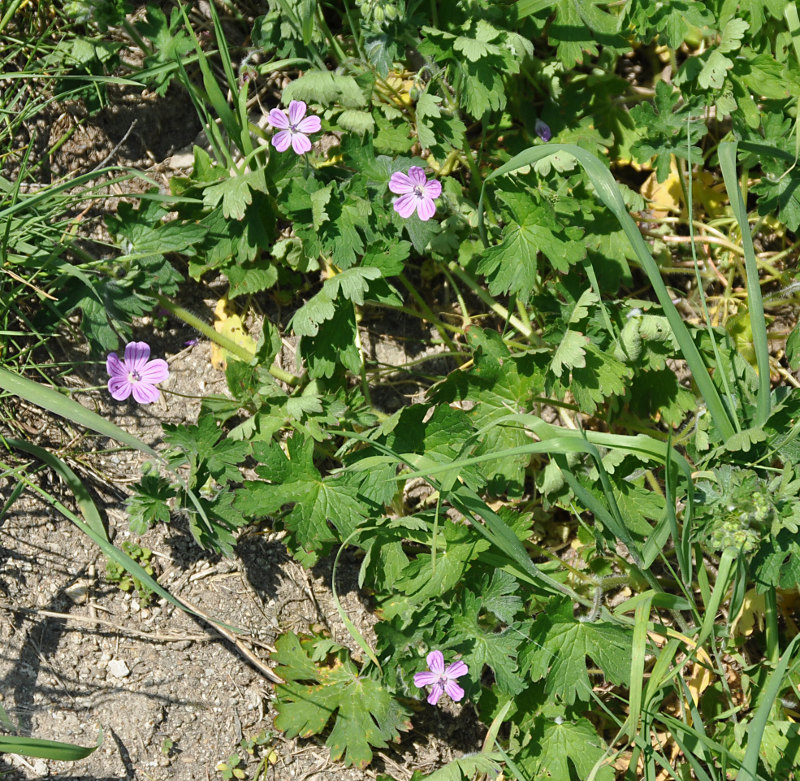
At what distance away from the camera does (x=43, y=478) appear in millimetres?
3193

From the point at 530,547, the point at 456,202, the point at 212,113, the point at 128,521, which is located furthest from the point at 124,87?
the point at 530,547

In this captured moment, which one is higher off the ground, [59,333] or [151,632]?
[59,333]

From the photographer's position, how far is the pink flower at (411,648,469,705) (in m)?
2.71

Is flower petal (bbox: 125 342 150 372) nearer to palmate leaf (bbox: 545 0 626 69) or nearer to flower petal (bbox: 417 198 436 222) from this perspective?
flower petal (bbox: 417 198 436 222)

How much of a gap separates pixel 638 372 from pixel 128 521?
205cm

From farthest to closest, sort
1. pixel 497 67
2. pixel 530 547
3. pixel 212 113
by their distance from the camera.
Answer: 1. pixel 212 113
2. pixel 530 547
3. pixel 497 67

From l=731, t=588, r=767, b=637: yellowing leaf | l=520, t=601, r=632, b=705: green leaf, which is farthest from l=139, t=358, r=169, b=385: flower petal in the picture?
l=731, t=588, r=767, b=637: yellowing leaf

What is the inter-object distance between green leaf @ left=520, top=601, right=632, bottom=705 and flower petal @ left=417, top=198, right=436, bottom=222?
55.5 inches

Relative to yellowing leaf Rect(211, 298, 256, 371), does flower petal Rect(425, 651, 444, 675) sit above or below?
below

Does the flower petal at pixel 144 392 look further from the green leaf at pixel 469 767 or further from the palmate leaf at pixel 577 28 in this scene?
the palmate leaf at pixel 577 28

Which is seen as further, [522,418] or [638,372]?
[638,372]

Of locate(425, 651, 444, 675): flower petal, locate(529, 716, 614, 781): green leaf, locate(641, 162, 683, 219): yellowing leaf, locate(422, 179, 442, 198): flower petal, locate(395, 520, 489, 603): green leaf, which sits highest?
locate(422, 179, 442, 198): flower petal

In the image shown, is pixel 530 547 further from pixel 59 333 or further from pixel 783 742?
pixel 59 333

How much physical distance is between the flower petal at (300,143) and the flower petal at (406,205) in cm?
38
